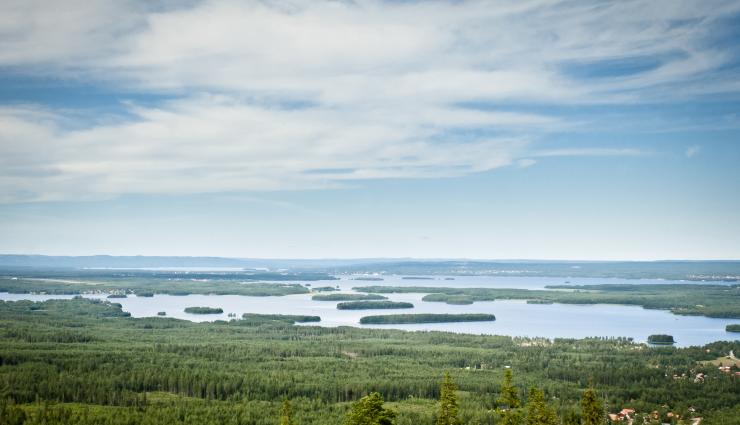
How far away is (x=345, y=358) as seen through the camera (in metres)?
106

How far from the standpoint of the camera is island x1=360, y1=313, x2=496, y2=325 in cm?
16962

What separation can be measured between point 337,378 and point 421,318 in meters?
89.2

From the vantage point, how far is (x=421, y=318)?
571ft

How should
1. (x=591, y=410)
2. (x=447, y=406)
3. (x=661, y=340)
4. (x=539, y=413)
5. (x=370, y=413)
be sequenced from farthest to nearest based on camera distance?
(x=661, y=340)
(x=539, y=413)
(x=447, y=406)
(x=591, y=410)
(x=370, y=413)

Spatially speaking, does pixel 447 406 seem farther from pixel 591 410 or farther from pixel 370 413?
pixel 591 410

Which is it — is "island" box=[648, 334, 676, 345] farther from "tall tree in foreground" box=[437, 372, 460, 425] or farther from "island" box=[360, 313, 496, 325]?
"tall tree in foreground" box=[437, 372, 460, 425]

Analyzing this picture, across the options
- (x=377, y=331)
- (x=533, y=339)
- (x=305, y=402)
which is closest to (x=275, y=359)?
(x=305, y=402)

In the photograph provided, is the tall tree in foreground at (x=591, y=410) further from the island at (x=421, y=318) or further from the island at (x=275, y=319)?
the island at (x=421, y=318)

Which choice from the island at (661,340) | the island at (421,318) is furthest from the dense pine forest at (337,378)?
the island at (421,318)

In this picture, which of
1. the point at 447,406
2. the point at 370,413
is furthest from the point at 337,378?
the point at 370,413

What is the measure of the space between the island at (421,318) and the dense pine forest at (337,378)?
32344 mm

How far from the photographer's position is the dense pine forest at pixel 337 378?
6625 cm

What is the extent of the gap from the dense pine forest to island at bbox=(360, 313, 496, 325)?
3234 centimetres

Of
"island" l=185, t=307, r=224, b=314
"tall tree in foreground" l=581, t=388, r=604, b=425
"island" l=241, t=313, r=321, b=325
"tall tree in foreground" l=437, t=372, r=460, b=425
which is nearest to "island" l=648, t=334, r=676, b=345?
"island" l=241, t=313, r=321, b=325
